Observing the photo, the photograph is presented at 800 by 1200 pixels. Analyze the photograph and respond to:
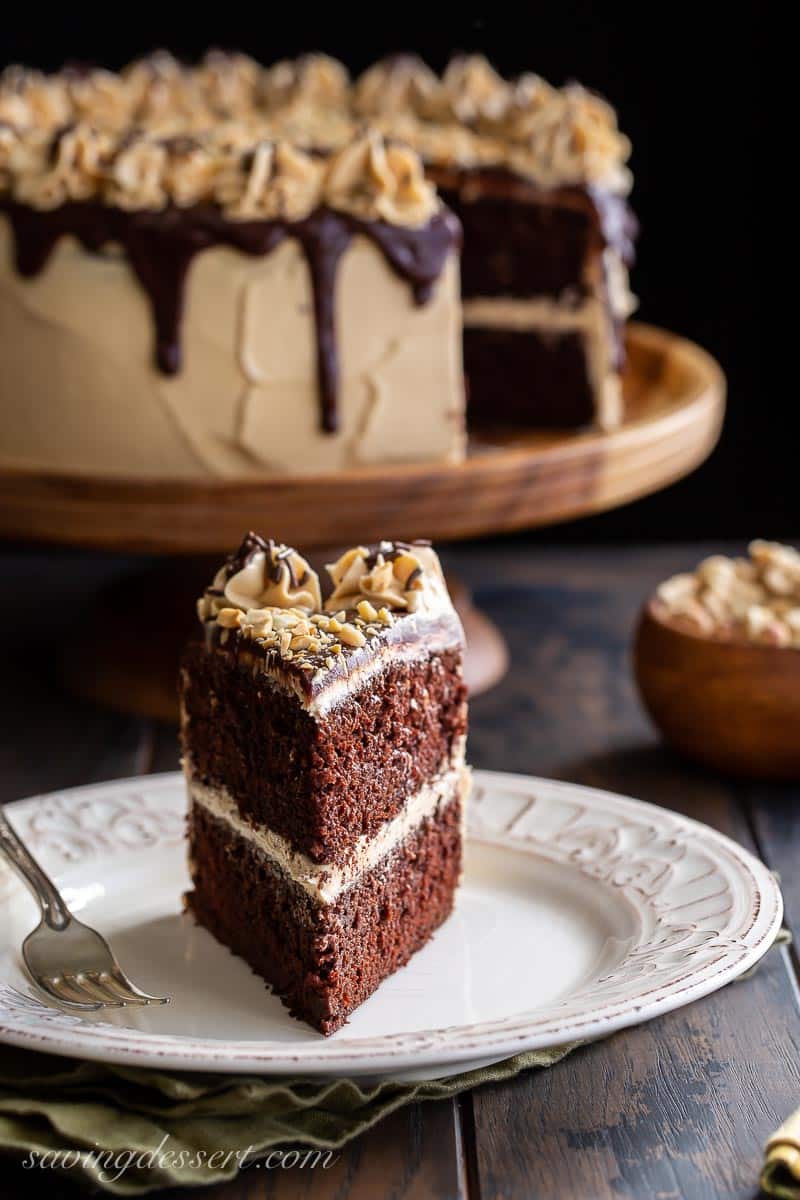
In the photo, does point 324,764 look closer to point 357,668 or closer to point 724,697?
point 357,668

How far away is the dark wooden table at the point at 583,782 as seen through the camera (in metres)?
1.56

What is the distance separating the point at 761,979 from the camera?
6.37 feet

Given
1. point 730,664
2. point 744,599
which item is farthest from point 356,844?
point 744,599

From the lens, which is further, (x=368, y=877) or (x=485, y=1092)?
(x=368, y=877)

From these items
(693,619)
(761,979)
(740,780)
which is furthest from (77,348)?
(761,979)

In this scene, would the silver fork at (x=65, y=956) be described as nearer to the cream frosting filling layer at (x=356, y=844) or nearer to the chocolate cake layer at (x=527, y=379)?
the cream frosting filling layer at (x=356, y=844)

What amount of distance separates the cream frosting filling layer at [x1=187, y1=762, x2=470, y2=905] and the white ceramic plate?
0.46 feet

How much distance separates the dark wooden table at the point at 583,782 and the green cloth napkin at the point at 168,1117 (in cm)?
3

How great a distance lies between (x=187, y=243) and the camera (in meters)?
2.65

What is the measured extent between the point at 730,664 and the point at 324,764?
0.92 meters

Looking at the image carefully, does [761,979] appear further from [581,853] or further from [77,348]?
[77,348]

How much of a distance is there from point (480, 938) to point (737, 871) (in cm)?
31

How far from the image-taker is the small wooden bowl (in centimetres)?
242

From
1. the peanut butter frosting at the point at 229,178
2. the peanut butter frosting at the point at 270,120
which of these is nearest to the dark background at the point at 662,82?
the peanut butter frosting at the point at 270,120
